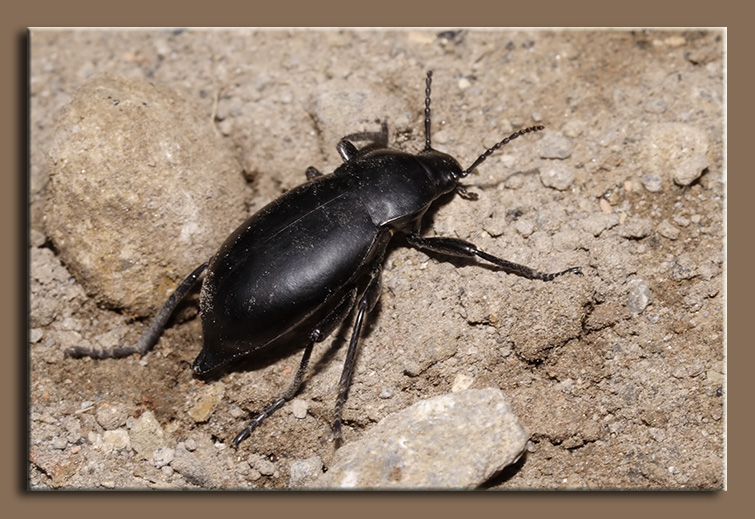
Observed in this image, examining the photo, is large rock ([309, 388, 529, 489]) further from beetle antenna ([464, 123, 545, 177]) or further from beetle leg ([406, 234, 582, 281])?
beetle antenna ([464, 123, 545, 177])

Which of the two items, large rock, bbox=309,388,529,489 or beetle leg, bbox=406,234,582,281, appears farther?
beetle leg, bbox=406,234,582,281

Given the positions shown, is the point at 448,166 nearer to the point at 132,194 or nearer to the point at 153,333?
the point at 132,194

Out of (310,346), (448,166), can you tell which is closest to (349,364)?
(310,346)

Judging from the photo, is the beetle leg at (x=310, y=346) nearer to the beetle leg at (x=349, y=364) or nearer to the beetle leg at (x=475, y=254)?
the beetle leg at (x=349, y=364)

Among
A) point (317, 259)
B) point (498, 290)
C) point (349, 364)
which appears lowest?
point (349, 364)

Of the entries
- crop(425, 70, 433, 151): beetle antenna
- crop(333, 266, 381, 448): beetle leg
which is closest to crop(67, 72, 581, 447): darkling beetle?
crop(333, 266, 381, 448): beetle leg

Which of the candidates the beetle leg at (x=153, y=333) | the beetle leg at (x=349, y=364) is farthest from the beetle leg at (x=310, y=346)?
the beetle leg at (x=153, y=333)
